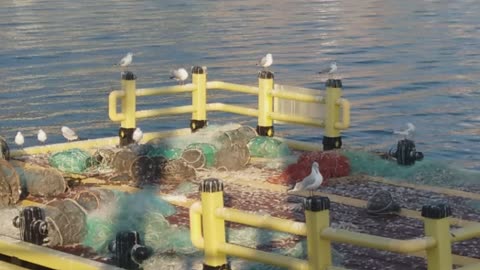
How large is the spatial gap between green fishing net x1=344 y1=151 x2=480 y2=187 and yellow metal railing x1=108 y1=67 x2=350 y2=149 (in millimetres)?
467

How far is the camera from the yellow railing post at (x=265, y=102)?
44.0 ft

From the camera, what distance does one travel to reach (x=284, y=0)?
56.4 meters

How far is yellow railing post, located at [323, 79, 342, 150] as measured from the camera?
41.3 ft

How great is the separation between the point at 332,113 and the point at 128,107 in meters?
2.41

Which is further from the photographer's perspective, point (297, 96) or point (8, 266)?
point (297, 96)

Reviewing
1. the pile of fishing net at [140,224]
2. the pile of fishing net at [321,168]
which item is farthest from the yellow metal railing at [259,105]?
the pile of fishing net at [140,224]

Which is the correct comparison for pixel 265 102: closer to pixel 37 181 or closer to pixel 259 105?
pixel 259 105

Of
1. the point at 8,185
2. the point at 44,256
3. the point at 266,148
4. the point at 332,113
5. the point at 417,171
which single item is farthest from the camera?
the point at 266,148

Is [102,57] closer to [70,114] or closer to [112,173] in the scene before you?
[70,114]

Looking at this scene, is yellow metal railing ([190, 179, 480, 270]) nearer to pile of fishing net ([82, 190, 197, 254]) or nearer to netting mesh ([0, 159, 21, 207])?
pile of fishing net ([82, 190, 197, 254])

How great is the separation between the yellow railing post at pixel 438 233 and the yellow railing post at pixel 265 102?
6241 millimetres

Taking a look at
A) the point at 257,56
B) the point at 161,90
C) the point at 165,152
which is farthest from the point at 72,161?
the point at 257,56

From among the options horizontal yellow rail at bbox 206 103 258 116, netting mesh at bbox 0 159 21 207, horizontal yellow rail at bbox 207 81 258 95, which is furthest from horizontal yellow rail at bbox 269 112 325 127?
netting mesh at bbox 0 159 21 207

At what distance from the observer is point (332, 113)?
12695mm
